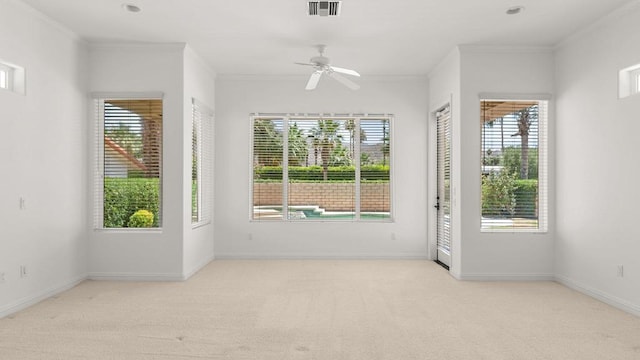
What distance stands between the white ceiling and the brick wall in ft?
6.58

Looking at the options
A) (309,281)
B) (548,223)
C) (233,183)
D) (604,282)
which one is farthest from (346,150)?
(604,282)

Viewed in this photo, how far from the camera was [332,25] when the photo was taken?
479 cm

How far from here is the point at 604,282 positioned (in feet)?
15.0

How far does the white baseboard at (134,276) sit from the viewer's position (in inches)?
214

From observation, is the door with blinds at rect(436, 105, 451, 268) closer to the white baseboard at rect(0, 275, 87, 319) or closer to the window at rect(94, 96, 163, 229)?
the window at rect(94, 96, 163, 229)

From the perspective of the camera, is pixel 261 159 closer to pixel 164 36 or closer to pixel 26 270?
pixel 164 36

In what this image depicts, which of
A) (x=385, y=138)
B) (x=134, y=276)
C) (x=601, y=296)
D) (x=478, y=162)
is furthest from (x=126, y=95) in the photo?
(x=601, y=296)

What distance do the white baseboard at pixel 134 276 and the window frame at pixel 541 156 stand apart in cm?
383

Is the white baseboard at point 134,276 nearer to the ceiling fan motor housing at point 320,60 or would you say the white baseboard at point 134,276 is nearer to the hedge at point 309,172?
the hedge at point 309,172

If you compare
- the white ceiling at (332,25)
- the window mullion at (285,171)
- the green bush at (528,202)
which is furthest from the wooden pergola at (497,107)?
the window mullion at (285,171)

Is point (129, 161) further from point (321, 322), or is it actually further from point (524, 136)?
point (524, 136)

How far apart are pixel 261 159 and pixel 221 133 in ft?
2.41

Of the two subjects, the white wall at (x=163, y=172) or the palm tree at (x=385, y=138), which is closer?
the white wall at (x=163, y=172)

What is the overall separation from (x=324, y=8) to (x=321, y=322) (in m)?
2.89
